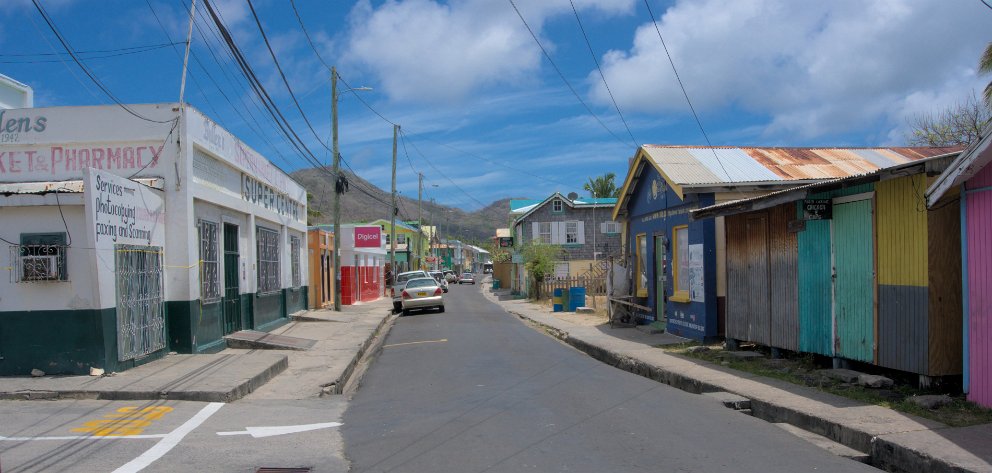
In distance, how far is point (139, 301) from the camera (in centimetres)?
1248

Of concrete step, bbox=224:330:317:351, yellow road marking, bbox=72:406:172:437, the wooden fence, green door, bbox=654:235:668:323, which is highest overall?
green door, bbox=654:235:668:323

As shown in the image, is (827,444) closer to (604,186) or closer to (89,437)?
(89,437)

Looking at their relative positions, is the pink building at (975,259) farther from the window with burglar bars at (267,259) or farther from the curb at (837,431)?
the window with burglar bars at (267,259)

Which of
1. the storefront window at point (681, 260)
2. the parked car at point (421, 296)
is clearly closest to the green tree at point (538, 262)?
the parked car at point (421, 296)

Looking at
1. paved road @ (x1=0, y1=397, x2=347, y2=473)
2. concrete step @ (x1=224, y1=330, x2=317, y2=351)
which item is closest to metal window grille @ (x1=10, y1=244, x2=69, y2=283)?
paved road @ (x1=0, y1=397, x2=347, y2=473)

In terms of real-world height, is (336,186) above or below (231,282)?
above

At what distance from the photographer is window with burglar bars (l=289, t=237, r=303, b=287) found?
81.9ft

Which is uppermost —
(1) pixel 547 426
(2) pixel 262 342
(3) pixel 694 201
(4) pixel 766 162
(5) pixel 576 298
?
(4) pixel 766 162

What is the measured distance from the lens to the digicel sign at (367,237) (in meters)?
37.6

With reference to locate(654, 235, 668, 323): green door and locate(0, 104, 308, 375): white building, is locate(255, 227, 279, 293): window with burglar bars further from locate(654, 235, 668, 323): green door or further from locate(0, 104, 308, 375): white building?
locate(654, 235, 668, 323): green door

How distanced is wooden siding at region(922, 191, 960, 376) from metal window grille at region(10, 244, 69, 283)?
38.9 ft

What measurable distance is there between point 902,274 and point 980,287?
1.24 meters

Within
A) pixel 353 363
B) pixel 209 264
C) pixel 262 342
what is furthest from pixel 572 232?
pixel 209 264

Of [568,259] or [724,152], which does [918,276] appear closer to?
[724,152]
